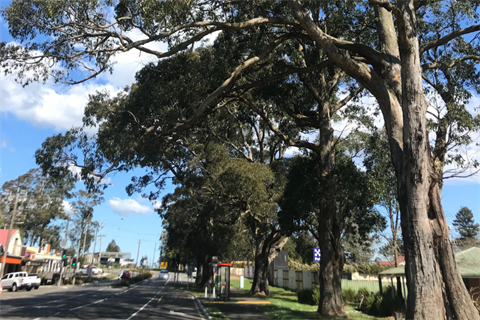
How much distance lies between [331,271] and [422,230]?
26.4 feet

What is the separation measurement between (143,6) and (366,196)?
11541 millimetres

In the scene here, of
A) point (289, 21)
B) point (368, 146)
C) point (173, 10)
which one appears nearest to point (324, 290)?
point (368, 146)

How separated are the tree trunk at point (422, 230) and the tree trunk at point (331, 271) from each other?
682cm

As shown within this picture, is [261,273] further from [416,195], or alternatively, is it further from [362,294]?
[416,195]

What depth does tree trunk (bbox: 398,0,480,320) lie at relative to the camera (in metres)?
8.21

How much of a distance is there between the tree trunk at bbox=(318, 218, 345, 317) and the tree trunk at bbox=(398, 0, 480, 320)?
6818 millimetres

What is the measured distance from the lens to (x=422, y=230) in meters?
8.53

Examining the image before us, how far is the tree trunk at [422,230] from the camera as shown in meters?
8.21

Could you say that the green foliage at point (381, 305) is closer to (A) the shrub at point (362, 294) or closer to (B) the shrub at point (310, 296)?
(A) the shrub at point (362, 294)

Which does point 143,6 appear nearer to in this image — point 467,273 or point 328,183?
point 328,183

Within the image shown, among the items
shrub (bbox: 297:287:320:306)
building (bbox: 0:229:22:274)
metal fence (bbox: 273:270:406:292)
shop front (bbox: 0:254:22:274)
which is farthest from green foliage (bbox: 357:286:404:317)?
building (bbox: 0:229:22:274)

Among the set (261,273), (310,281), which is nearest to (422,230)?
(261,273)

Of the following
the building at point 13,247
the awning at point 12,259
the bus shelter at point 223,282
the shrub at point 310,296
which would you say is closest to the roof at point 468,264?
the shrub at point 310,296

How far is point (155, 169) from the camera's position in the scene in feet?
80.8
